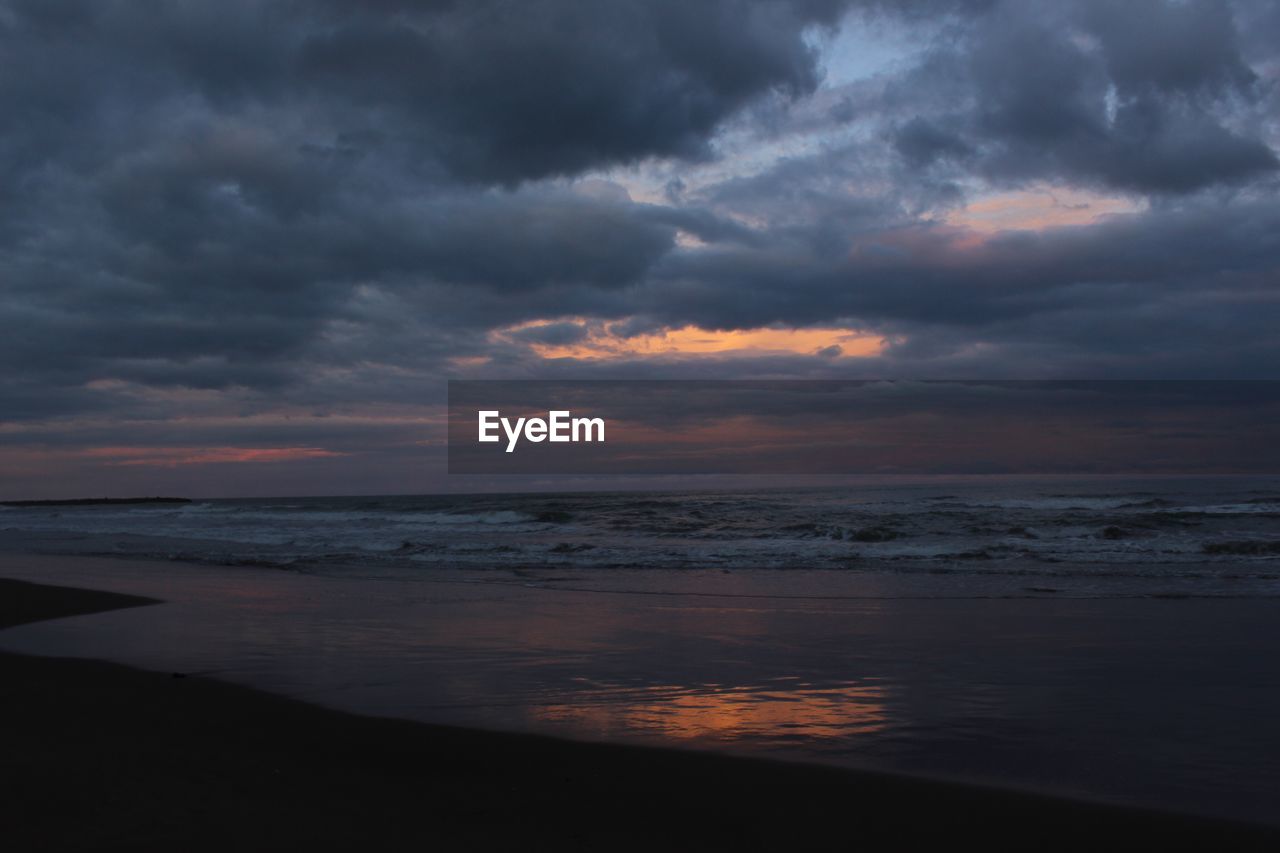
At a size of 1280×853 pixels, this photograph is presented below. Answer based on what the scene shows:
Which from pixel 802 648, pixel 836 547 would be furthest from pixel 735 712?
pixel 836 547

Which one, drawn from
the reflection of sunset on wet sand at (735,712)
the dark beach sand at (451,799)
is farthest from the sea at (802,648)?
the dark beach sand at (451,799)

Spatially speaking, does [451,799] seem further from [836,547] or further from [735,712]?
[836,547]

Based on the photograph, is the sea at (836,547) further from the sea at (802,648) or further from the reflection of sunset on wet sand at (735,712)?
the reflection of sunset on wet sand at (735,712)

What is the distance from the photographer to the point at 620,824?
12.4ft

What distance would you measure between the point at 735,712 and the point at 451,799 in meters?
2.18

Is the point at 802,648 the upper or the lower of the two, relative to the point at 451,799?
lower

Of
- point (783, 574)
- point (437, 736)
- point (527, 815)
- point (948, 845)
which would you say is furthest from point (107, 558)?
point (948, 845)

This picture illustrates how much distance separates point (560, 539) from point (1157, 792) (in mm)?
22458

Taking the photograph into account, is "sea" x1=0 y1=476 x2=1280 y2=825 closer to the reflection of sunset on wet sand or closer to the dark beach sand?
the reflection of sunset on wet sand

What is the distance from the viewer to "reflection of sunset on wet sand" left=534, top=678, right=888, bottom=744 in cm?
516

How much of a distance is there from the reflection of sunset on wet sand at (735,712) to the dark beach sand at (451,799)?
0.51 metres

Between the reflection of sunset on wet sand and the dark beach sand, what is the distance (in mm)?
513

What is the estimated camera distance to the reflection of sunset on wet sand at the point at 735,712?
5156mm

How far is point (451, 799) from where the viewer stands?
13.2ft
